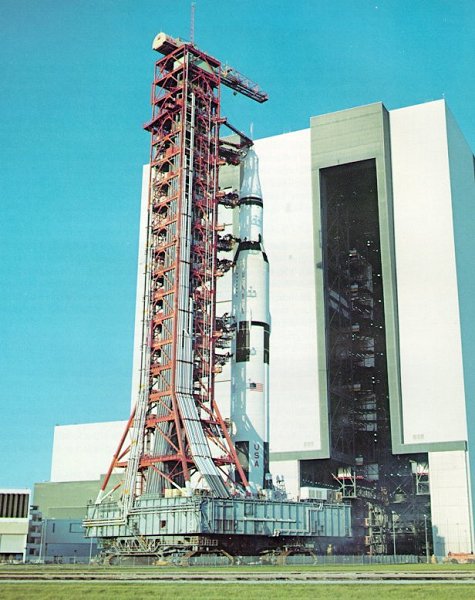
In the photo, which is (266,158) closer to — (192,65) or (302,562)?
(192,65)

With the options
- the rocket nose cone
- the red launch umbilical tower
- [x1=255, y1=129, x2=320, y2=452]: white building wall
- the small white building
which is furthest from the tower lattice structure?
the small white building

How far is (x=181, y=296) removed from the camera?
64375 millimetres

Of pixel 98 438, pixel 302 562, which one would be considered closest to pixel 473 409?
pixel 302 562

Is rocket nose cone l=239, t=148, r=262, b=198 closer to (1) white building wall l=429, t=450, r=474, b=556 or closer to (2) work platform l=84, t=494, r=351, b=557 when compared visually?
(2) work platform l=84, t=494, r=351, b=557

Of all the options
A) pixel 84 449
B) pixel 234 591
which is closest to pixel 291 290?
pixel 84 449

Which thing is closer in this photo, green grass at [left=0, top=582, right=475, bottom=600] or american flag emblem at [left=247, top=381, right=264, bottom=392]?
green grass at [left=0, top=582, right=475, bottom=600]

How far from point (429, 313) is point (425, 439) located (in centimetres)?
1198

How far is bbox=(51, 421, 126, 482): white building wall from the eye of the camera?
100438 mm

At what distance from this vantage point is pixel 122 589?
2906 centimetres

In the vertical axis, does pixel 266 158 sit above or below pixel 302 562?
above

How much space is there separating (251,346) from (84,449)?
152ft

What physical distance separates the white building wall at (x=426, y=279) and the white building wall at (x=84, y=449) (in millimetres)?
38759

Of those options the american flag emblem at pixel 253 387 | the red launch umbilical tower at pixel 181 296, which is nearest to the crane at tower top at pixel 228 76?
the red launch umbilical tower at pixel 181 296

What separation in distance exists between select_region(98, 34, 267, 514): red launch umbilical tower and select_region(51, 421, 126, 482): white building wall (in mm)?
32427
